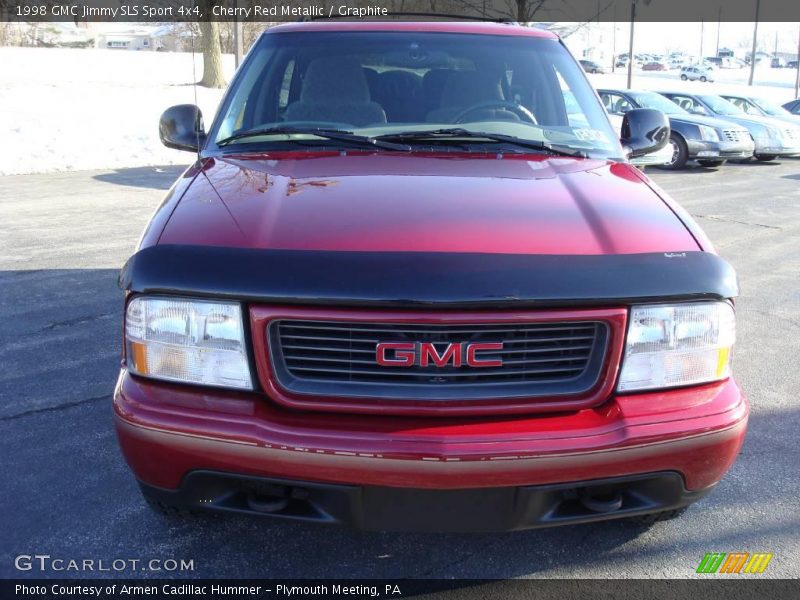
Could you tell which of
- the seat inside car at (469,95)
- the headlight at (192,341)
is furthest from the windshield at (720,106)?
the headlight at (192,341)

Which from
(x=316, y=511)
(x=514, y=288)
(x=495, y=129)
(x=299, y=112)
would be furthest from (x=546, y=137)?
(x=316, y=511)

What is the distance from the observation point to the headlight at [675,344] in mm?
2250

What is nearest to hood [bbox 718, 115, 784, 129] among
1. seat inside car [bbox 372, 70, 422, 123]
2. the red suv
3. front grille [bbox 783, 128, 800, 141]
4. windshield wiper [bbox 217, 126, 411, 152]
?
front grille [bbox 783, 128, 800, 141]

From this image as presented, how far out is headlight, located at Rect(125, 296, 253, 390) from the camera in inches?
87.0

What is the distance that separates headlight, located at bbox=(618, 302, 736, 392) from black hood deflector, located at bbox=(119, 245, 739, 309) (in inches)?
2.3

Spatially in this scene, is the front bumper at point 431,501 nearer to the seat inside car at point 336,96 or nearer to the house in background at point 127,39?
the seat inside car at point 336,96

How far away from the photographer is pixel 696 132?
1527cm

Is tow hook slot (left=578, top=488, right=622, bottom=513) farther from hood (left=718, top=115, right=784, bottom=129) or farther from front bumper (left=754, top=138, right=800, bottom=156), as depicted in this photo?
front bumper (left=754, top=138, right=800, bottom=156)

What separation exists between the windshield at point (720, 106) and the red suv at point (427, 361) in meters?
16.0

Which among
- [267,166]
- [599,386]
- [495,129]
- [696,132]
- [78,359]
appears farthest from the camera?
[696,132]

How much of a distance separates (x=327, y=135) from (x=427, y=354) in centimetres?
139

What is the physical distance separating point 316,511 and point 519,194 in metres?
1.20

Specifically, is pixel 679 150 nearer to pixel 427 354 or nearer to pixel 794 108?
pixel 794 108

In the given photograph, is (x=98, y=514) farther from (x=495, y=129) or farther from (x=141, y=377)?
(x=495, y=129)
